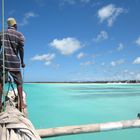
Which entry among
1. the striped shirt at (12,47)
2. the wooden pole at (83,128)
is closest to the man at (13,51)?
the striped shirt at (12,47)

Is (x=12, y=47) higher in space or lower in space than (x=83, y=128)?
higher

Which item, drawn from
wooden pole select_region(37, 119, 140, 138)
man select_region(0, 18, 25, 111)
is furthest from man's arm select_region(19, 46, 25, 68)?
wooden pole select_region(37, 119, 140, 138)

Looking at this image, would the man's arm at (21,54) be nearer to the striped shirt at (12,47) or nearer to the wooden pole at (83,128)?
the striped shirt at (12,47)

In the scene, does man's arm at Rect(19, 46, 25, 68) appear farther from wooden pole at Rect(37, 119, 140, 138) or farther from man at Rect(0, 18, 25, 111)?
wooden pole at Rect(37, 119, 140, 138)

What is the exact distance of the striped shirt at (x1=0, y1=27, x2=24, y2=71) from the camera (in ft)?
12.8

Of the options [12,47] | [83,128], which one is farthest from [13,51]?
[83,128]

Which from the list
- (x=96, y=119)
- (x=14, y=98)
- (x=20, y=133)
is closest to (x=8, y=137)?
(x=20, y=133)

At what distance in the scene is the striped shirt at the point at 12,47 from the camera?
389 cm

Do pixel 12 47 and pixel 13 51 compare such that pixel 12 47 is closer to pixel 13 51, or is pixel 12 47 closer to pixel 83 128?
pixel 13 51

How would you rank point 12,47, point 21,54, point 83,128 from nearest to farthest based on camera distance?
point 12,47 → point 21,54 → point 83,128

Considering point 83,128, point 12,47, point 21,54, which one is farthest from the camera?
point 83,128

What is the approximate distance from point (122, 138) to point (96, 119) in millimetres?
5120

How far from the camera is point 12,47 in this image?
3.97m

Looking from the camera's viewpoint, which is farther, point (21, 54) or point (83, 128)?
point (83, 128)
